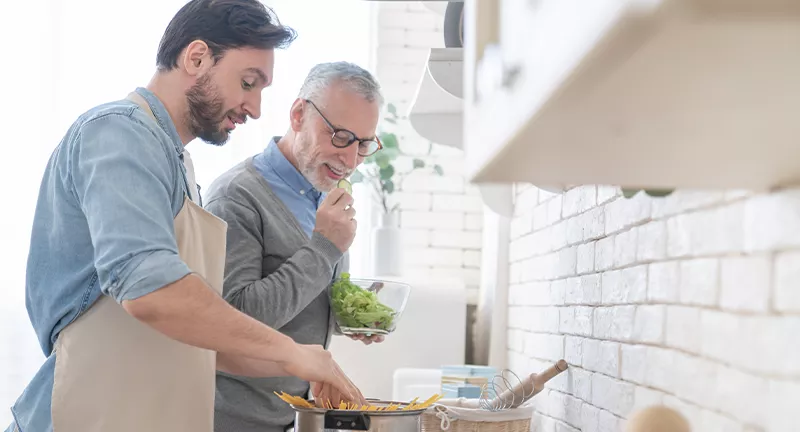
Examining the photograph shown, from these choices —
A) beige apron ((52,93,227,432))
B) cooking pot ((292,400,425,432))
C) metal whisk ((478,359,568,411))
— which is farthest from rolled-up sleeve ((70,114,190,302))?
metal whisk ((478,359,568,411))

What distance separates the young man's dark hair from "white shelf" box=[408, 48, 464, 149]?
15.9 inches

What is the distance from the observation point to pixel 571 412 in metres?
2.10

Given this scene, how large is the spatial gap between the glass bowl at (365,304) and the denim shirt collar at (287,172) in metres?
0.26

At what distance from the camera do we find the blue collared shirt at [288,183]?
7.22ft

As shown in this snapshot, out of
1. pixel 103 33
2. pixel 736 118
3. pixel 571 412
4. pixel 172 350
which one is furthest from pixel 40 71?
pixel 736 118

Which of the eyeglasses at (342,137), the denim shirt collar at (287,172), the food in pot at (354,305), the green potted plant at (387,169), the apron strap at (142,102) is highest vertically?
the green potted plant at (387,169)

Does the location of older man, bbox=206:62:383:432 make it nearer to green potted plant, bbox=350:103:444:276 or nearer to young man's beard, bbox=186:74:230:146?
young man's beard, bbox=186:74:230:146

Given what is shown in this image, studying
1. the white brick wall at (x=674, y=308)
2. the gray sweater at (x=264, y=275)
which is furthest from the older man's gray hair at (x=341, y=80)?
the white brick wall at (x=674, y=308)

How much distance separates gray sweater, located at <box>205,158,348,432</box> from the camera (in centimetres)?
193

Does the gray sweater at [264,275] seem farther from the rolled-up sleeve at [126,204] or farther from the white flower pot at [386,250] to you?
the white flower pot at [386,250]

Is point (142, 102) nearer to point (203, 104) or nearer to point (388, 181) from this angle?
point (203, 104)

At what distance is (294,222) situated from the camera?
2145 mm

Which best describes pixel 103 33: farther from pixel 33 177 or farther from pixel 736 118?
pixel 736 118

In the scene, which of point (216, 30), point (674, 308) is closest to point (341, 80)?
point (216, 30)
